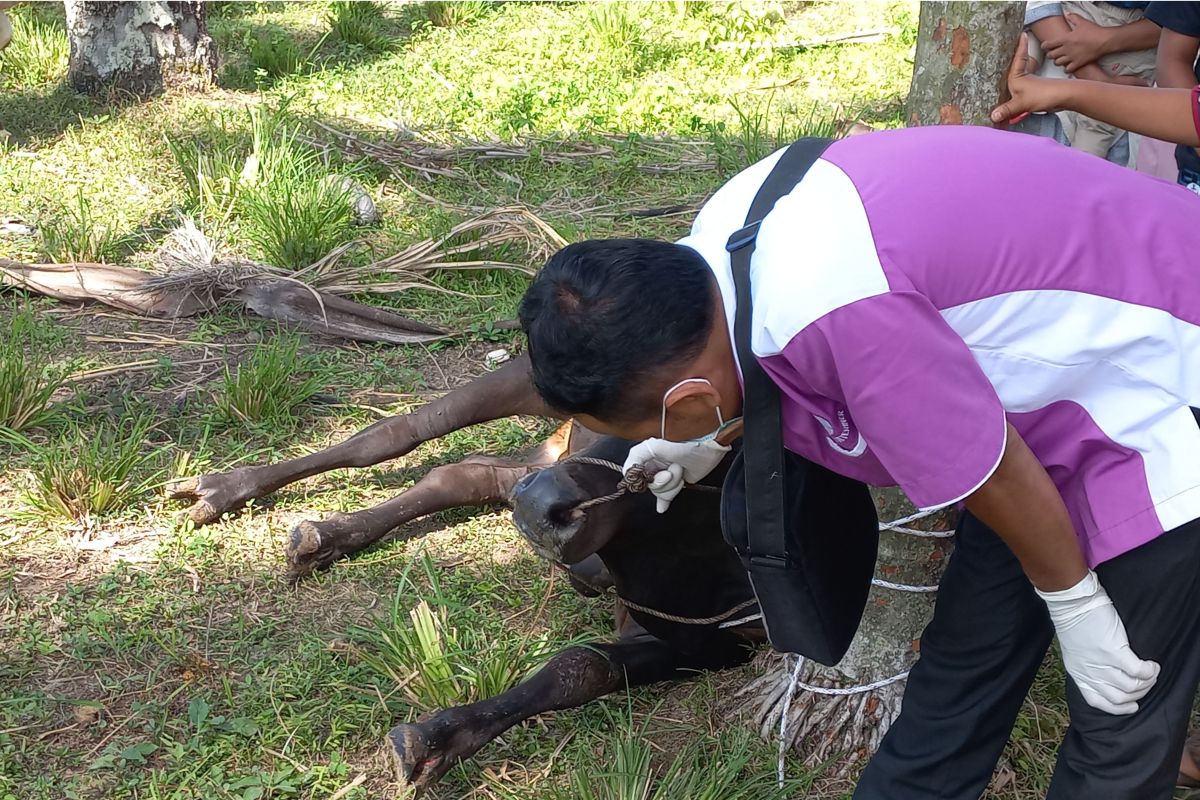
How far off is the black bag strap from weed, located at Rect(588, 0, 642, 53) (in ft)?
18.7

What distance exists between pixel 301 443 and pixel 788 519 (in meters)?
2.30

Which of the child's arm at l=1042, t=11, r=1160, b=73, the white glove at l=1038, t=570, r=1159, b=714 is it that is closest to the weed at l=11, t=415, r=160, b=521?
the white glove at l=1038, t=570, r=1159, b=714

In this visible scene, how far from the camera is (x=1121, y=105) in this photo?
2.34m

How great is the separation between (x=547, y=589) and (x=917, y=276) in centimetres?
194

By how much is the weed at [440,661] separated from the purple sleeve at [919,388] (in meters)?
1.53

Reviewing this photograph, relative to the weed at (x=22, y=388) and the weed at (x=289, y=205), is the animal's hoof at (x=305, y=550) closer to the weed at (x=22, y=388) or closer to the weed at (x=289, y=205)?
the weed at (x=22, y=388)

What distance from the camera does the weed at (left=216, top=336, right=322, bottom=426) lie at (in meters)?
3.96

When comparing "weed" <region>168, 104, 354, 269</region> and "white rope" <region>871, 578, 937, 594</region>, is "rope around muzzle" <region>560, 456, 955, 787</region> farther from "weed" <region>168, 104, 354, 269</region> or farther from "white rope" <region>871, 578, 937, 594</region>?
"weed" <region>168, 104, 354, 269</region>

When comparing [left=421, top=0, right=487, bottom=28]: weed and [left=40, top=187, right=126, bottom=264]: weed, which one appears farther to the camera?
[left=421, top=0, right=487, bottom=28]: weed

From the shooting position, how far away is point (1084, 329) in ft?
5.67

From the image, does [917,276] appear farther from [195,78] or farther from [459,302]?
[195,78]

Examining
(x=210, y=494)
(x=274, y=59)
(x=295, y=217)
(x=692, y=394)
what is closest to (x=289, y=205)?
(x=295, y=217)

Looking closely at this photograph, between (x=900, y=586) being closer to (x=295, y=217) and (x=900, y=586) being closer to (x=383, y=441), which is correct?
(x=383, y=441)

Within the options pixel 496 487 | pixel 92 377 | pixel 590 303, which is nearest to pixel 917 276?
pixel 590 303
